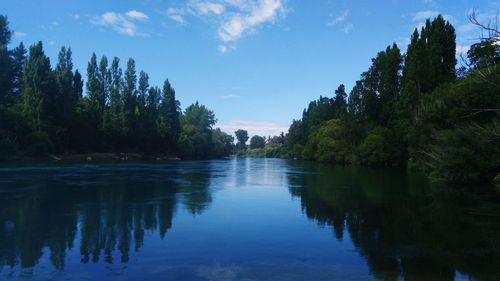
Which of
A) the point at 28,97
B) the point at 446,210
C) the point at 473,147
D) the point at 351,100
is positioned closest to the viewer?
the point at 446,210

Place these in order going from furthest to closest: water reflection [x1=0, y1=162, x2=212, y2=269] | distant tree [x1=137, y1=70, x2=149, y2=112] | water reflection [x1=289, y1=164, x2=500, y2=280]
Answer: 1. distant tree [x1=137, y1=70, x2=149, y2=112]
2. water reflection [x1=0, y1=162, x2=212, y2=269]
3. water reflection [x1=289, y1=164, x2=500, y2=280]

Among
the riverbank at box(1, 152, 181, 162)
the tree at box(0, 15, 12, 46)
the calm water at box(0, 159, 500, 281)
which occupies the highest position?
the tree at box(0, 15, 12, 46)

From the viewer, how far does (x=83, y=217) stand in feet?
61.9

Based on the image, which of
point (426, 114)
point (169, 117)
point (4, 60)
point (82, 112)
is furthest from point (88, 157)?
point (426, 114)

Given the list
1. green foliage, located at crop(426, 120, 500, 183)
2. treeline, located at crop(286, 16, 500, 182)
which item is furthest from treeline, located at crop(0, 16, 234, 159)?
green foliage, located at crop(426, 120, 500, 183)

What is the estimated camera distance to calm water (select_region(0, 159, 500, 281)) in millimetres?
11383

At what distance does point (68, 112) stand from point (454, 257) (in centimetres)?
8757

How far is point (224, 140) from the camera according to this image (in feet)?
610

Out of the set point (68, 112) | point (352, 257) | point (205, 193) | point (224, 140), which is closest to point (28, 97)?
point (68, 112)

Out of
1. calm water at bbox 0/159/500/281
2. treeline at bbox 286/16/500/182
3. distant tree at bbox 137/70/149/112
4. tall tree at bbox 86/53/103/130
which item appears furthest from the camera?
distant tree at bbox 137/70/149/112

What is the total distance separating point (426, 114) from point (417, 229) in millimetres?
31692

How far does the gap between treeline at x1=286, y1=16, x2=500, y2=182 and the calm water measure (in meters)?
4.38

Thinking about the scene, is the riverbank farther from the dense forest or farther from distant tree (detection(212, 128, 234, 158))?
distant tree (detection(212, 128, 234, 158))

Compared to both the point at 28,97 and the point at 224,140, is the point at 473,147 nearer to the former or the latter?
the point at 28,97
